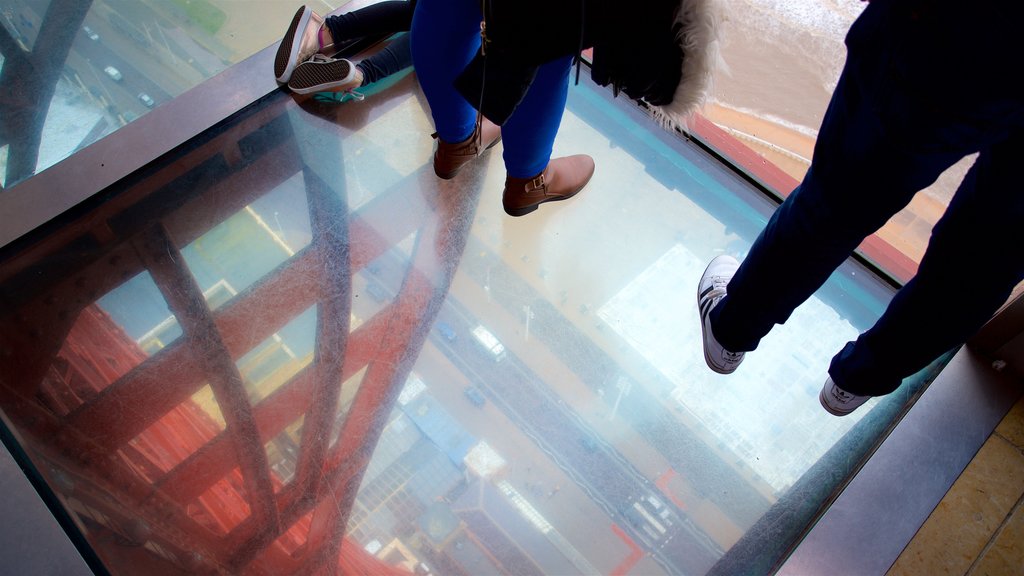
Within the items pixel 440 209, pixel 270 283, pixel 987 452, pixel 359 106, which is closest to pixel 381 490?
pixel 270 283

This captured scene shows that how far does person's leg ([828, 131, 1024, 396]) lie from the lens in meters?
0.77

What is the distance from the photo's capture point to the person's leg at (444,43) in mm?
1057

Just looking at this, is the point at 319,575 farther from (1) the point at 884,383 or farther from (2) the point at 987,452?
(2) the point at 987,452

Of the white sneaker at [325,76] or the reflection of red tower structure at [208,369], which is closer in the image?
the reflection of red tower structure at [208,369]

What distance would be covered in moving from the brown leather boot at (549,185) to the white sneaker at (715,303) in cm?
37

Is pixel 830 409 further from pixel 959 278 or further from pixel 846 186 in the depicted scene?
pixel 846 186

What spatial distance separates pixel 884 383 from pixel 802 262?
1.10 feet

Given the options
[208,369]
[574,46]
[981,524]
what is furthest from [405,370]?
[981,524]

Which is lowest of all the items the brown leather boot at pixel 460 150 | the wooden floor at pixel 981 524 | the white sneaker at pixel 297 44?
the wooden floor at pixel 981 524

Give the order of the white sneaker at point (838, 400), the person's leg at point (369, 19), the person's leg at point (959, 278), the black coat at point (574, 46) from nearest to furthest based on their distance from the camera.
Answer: the person's leg at point (959, 278) < the black coat at point (574, 46) < the white sneaker at point (838, 400) < the person's leg at point (369, 19)

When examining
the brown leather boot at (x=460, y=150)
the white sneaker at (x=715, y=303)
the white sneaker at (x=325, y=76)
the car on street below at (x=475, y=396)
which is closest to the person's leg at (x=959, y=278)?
the white sneaker at (x=715, y=303)

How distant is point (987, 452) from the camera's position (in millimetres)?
1372

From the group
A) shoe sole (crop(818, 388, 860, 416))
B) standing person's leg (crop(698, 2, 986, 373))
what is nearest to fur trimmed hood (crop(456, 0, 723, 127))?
standing person's leg (crop(698, 2, 986, 373))

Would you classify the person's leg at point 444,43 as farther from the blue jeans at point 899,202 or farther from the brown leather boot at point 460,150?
the blue jeans at point 899,202
